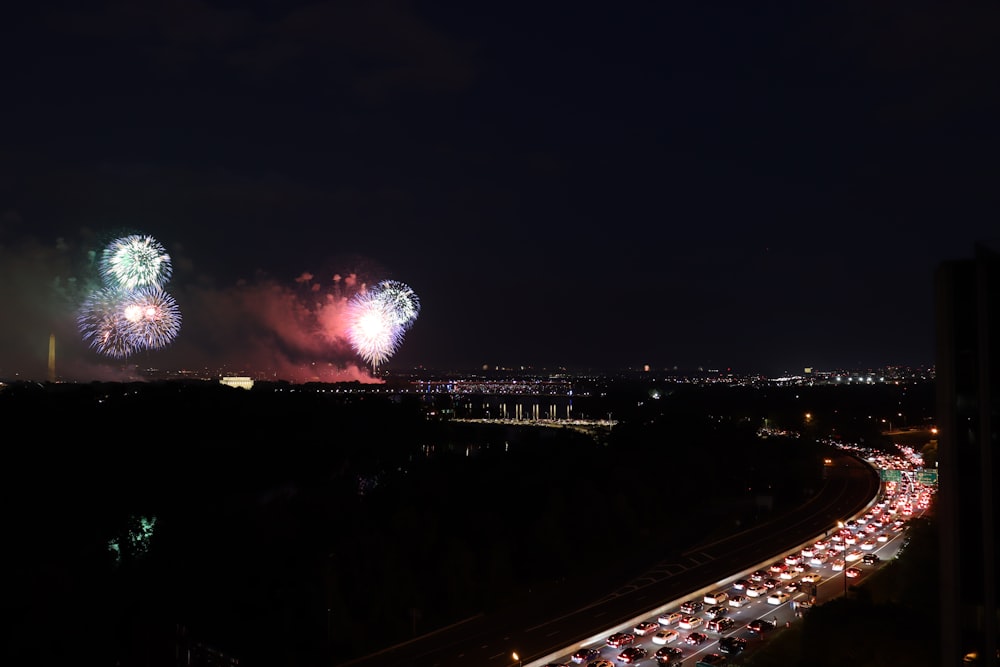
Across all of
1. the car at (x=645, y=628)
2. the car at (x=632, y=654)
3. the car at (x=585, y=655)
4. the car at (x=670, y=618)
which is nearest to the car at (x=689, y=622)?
the car at (x=670, y=618)

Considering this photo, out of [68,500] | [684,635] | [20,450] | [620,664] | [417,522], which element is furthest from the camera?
[20,450]

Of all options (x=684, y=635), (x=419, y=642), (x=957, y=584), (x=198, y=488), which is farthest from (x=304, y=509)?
(x=957, y=584)

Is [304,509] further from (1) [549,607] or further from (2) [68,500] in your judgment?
(1) [549,607]

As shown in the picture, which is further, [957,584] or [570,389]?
[570,389]

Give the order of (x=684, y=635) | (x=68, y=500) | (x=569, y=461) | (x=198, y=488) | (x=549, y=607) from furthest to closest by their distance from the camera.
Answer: (x=569, y=461) → (x=198, y=488) → (x=68, y=500) → (x=549, y=607) → (x=684, y=635)

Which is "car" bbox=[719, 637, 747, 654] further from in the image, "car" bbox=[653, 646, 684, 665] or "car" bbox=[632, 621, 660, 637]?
"car" bbox=[632, 621, 660, 637]

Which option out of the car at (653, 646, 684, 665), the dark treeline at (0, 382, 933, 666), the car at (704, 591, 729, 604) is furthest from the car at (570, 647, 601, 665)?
the dark treeline at (0, 382, 933, 666)

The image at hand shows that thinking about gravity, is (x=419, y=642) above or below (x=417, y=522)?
below
